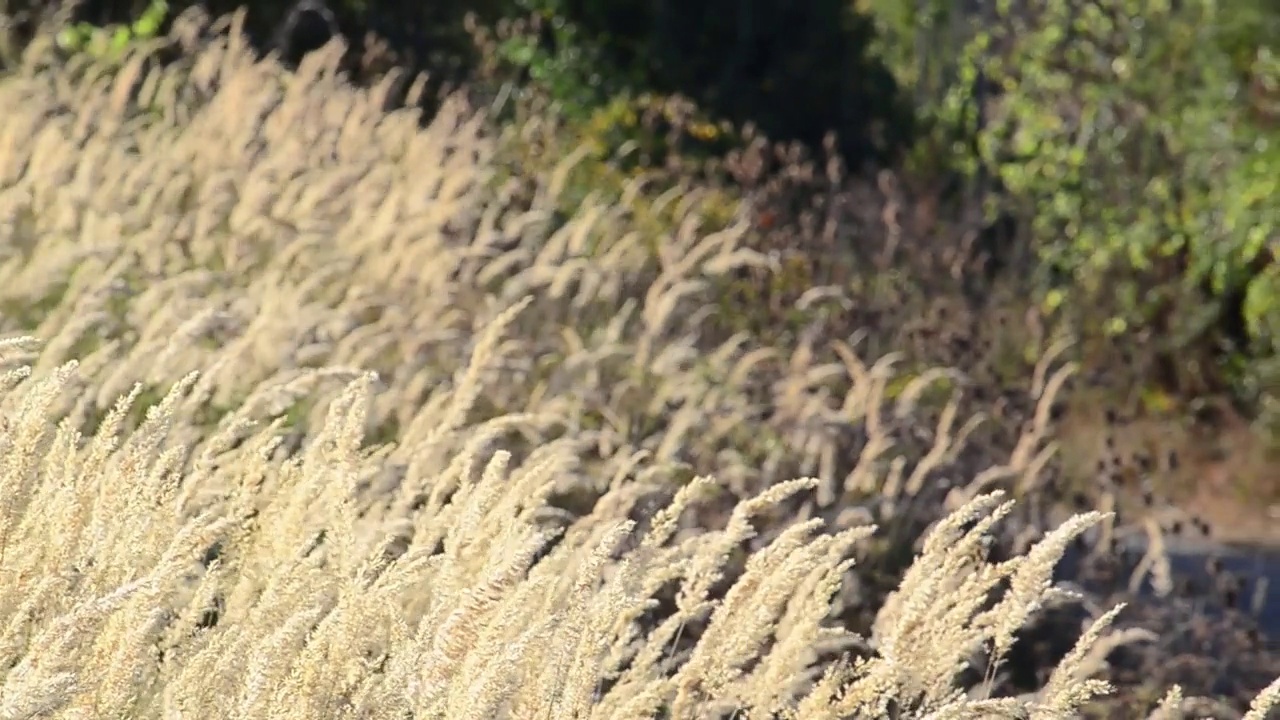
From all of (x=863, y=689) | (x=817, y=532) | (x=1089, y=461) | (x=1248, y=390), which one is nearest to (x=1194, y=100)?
(x=1248, y=390)

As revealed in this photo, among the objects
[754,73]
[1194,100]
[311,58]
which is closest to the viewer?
[311,58]

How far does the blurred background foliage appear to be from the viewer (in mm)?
11109

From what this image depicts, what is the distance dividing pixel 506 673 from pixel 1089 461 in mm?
6686

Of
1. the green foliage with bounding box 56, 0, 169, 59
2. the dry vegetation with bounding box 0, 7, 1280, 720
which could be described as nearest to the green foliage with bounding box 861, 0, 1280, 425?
the dry vegetation with bounding box 0, 7, 1280, 720

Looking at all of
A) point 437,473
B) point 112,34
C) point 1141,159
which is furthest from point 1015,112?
point 437,473

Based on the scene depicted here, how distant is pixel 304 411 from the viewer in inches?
206

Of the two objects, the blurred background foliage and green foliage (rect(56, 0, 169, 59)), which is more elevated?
the blurred background foliage

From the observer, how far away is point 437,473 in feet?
14.0

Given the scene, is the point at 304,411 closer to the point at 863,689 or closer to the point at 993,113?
the point at 863,689

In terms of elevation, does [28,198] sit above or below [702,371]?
below

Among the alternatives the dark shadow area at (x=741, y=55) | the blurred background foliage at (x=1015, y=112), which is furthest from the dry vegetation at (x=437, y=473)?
the dark shadow area at (x=741, y=55)

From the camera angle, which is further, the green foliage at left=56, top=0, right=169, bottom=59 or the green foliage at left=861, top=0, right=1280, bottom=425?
the green foliage at left=861, top=0, right=1280, bottom=425

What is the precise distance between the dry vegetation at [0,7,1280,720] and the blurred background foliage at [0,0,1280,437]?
3.27ft

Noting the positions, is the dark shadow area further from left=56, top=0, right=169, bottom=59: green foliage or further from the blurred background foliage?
left=56, top=0, right=169, bottom=59: green foliage
